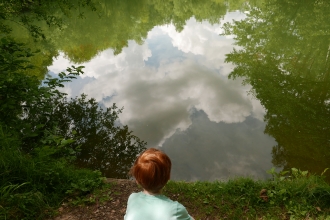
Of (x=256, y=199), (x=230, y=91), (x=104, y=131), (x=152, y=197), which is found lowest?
(x=152, y=197)

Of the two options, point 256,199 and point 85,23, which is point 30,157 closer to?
point 256,199

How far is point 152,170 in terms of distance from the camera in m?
1.65

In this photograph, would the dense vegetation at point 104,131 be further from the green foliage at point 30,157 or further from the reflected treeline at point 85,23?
the reflected treeline at point 85,23

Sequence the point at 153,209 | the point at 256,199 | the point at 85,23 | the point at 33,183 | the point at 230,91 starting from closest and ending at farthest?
1. the point at 153,209
2. the point at 33,183
3. the point at 256,199
4. the point at 230,91
5. the point at 85,23

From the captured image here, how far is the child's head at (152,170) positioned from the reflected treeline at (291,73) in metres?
4.23

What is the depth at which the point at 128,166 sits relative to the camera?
17.1 ft

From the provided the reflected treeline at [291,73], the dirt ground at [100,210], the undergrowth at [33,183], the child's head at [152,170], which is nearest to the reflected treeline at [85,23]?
the undergrowth at [33,183]

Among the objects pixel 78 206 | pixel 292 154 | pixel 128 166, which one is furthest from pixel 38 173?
pixel 292 154

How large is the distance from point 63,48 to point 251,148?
11971 mm

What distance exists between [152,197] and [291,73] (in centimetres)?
858

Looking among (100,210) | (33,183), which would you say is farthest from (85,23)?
(100,210)

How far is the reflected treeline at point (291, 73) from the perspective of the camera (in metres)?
5.54

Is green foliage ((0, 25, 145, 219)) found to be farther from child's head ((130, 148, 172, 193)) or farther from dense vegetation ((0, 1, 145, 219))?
child's head ((130, 148, 172, 193))

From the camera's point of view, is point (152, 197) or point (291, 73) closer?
point (152, 197)
